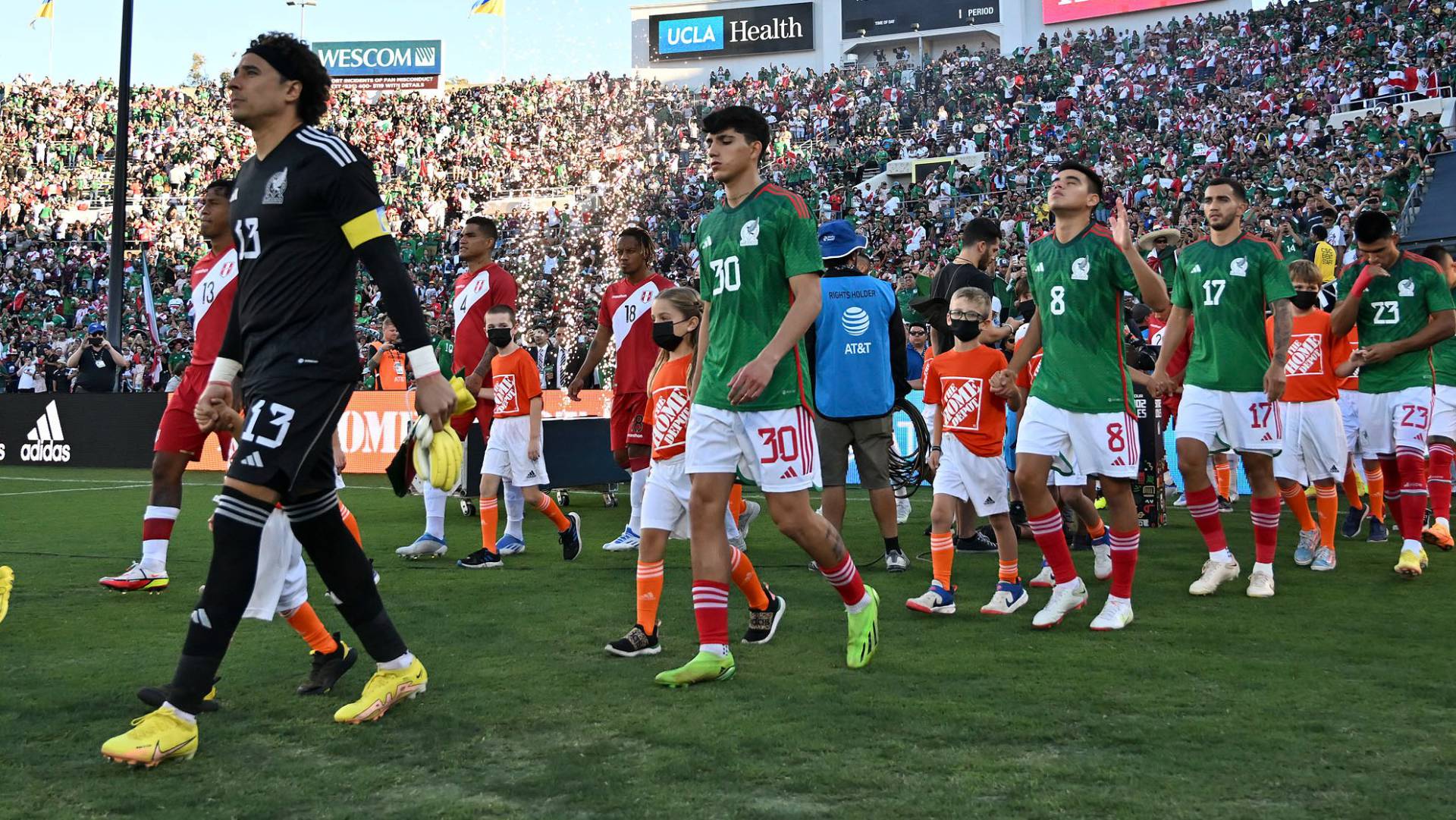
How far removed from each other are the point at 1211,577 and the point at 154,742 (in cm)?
532

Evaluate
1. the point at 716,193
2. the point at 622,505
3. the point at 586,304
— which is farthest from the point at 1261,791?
the point at 716,193

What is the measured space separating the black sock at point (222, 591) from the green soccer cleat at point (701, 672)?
153 cm

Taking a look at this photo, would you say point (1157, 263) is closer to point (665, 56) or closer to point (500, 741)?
point (500, 741)

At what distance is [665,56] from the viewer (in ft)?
177

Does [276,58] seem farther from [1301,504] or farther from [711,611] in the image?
[1301,504]

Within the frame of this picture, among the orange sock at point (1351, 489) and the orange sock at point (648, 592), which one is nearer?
the orange sock at point (648, 592)

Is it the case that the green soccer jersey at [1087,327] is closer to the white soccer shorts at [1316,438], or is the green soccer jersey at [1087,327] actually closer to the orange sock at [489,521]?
the white soccer shorts at [1316,438]

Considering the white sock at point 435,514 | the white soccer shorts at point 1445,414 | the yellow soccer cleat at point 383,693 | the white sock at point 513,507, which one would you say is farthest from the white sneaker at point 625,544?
the white soccer shorts at point 1445,414

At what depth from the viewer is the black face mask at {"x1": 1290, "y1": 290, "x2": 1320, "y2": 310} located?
8.83 metres

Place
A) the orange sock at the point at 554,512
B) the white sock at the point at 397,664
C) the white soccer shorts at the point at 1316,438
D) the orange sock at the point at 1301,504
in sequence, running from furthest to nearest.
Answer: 1. the white soccer shorts at the point at 1316,438
2. the orange sock at the point at 554,512
3. the orange sock at the point at 1301,504
4. the white sock at the point at 397,664

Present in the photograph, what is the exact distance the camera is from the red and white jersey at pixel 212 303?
20.7ft

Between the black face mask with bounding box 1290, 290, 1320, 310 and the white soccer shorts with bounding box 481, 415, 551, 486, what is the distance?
216 inches

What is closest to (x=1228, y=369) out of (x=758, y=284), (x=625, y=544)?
(x=758, y=284)

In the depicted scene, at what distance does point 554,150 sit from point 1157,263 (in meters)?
24.2
